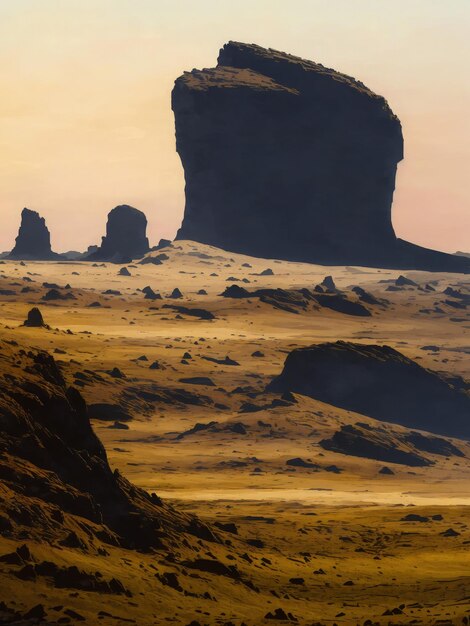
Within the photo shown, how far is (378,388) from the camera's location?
6757 inches

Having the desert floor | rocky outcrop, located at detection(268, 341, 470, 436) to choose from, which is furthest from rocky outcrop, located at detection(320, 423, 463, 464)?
rocky outcrop, located at detection(268, 341, 470, 436)

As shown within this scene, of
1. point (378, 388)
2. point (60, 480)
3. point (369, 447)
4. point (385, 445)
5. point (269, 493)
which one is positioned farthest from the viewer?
point (378, 388)

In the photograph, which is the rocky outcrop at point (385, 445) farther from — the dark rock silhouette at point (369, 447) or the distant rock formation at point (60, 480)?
the distant rock formation at point (60, 480)

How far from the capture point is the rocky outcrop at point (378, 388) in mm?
168875

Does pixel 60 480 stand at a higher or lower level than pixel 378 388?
higher

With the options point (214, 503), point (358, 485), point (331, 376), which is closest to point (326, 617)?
point (214, 503)

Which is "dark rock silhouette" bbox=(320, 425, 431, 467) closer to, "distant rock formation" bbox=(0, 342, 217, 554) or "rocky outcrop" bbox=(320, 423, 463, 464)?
"rocky outcrop" bbox=(320, 423, 463, 464)

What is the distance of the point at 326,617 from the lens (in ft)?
167

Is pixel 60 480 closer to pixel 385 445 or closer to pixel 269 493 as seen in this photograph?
pixel 269 493

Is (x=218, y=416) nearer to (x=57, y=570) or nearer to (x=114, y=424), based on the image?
(x=114, y=424)

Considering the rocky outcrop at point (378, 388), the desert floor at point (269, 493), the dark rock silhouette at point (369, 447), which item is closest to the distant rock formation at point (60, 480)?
the desert floor at point (269, 493)

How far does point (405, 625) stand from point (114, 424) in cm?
9569

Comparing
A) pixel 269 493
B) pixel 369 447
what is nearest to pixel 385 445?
pixel 369 447

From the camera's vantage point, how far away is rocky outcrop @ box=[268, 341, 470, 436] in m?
169
